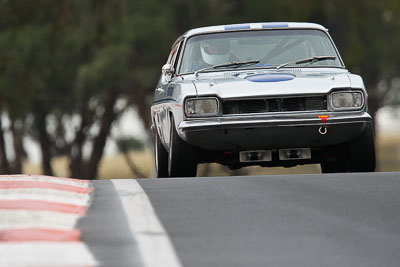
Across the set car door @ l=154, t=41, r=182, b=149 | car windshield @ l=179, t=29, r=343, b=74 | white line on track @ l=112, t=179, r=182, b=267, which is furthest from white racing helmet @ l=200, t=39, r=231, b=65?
white line on track @ l=112, t=179, r=182, b=267

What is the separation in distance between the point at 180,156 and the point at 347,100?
1782 millimetres

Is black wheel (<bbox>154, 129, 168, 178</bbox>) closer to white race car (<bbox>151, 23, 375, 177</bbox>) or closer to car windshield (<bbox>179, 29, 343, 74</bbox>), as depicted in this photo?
white race car (<bbox>151, 23, 375, 177</bbox>)

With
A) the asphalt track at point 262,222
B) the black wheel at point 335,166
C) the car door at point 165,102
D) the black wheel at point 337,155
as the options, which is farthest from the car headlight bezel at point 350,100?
the car door at point 165,102

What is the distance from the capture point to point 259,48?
11.8 m

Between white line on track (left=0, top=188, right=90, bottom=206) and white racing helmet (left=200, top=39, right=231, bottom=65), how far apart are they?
363cm

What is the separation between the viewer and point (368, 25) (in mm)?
36062

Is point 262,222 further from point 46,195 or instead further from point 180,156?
point 180,156

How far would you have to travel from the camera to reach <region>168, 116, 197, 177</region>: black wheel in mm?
10773

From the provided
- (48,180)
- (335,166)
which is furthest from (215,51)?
(48,180)

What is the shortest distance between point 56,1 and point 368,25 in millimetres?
11780

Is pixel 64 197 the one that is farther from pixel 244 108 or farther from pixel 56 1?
pixel 56 1

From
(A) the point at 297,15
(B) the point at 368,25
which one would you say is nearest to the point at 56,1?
(A) the point at 297,15

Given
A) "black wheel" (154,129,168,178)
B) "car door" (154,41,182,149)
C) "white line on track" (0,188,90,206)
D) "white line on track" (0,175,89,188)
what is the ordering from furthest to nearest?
"black wheel" (154,129,168,178), "car door" (154,41,182,149), "white line on track" (0,175,89,188), "white line on track" (0,188,90,206)

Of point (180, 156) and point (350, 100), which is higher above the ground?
point (350, 100)
